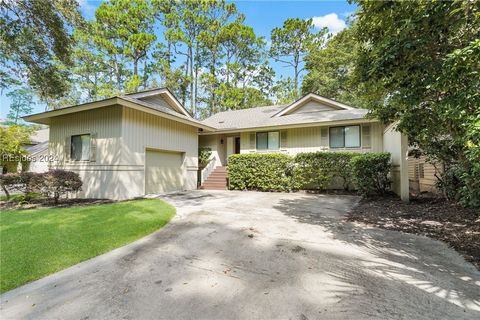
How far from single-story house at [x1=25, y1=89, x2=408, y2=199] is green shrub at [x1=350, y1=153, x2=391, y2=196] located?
533 mm

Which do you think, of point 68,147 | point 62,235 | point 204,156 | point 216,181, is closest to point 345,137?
point 216,181

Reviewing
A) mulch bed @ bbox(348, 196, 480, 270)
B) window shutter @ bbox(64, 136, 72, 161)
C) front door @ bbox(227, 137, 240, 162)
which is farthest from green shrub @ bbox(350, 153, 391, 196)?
window shutter @ bbox(64, 136, 72, 161)

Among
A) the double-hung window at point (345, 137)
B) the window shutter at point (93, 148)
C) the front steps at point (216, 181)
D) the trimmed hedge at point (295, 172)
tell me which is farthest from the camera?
the front steps at point (216, 181)

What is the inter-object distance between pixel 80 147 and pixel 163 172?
3.66 metres

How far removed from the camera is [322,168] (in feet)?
36.0

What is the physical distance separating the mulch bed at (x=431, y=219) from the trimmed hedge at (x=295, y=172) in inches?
81.5

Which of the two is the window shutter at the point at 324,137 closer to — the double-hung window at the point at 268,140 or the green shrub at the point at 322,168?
the green shrub at the point at 322,168

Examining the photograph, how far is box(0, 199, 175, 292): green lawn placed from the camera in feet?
11.7

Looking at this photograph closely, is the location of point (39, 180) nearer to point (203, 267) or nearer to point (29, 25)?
point (29, 25)

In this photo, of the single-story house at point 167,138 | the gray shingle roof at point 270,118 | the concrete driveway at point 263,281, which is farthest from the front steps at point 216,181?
the concrete driveway at point 263,281

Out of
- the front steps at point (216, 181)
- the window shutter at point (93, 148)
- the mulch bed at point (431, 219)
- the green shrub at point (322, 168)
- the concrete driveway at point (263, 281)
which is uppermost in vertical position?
the window shutter at point (93, 148)

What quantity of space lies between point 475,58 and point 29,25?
12.8 meters

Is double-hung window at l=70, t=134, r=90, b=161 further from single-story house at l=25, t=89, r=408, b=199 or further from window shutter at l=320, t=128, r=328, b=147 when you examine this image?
window shutter at l=320, t=128, r=328, b=147

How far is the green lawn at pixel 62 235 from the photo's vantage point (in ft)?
11.7
